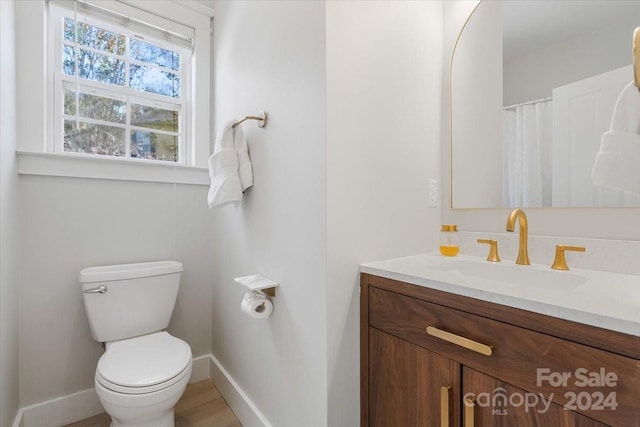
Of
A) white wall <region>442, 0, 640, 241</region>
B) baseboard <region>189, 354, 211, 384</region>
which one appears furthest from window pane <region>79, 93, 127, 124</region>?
white wall <region>442, 0, 640, 241</region>

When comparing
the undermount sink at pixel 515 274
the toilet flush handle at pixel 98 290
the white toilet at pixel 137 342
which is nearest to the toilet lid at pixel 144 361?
the white toilet at pixel 137 342

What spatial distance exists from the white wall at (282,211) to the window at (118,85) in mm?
494

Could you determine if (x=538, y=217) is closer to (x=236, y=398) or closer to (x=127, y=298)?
(x=236, y=398)

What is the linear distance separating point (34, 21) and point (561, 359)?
8.09 ft

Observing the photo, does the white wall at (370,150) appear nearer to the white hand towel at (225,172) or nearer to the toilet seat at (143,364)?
the white hand towel at (225,172)

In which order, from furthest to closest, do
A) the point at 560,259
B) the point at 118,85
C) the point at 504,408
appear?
the point at 118,85
the point at 560,259
the point at 504,408

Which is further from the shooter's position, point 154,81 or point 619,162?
point 154,81

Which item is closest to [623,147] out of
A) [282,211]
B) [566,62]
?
[566,62]

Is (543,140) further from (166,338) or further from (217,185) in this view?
(166,338)

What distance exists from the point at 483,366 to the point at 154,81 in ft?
7.41

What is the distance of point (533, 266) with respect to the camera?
114cm

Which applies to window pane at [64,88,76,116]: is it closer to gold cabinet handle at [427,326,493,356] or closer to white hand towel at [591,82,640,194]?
gold cabinet handle at [427,326,493,356]

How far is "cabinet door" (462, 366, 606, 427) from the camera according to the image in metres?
0.63

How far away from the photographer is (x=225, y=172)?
4.65 feet
